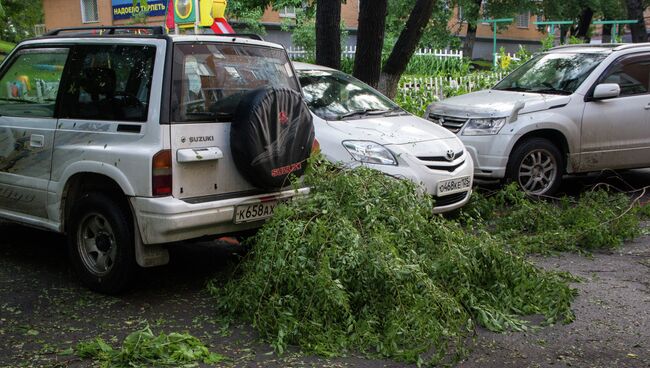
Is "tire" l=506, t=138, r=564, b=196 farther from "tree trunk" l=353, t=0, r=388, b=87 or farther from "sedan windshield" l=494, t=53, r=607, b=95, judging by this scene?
"tree trunk" l=353, t=0, r=388, b=87

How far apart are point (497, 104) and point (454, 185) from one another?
2261mm

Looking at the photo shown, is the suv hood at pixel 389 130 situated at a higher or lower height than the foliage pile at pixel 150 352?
higher

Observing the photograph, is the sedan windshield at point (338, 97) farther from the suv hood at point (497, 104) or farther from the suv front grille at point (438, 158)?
the suv hood at point (497, 104)

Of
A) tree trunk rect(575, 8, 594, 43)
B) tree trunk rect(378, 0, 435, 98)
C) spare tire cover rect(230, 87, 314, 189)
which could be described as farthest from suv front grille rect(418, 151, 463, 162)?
tree trunk rect(575, 8, 594, 43)

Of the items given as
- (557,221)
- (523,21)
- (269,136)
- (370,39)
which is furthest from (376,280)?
(523,21)

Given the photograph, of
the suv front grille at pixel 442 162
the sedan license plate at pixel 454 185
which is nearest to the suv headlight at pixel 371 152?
the suv front grille at pixel 442 162

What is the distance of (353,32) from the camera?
36.6m

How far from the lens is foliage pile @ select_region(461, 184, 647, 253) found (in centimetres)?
712

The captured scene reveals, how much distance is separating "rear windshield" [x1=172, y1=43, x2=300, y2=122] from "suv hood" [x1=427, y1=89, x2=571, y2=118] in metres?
4.02

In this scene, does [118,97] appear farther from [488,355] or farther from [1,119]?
[488,355]

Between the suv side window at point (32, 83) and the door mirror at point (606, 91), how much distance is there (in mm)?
6480

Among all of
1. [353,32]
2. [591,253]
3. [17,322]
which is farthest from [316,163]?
[353,32]

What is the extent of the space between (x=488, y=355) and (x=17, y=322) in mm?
3169

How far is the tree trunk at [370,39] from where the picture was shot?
10.4 m
